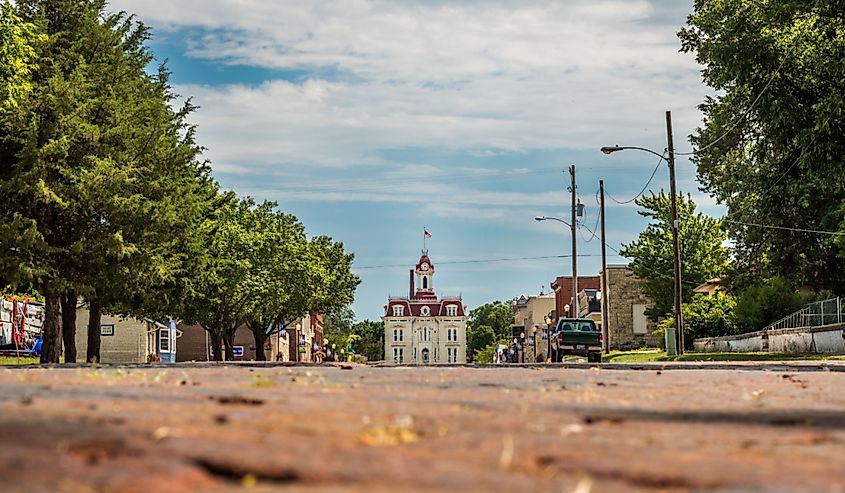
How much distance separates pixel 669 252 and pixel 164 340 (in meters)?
32.7

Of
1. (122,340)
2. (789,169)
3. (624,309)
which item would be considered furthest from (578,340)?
(624,309)

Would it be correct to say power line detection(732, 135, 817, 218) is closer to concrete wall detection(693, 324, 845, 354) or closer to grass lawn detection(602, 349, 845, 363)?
concrete wall detection(693, 324, 845, 354)

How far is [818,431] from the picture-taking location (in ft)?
21.6

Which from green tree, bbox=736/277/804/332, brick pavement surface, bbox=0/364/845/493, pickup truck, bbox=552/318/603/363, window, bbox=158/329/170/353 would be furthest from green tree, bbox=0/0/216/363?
window, bbox=158/329/170/353

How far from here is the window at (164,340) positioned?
253 feet

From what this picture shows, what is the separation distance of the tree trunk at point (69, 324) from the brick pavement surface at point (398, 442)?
1090 inches

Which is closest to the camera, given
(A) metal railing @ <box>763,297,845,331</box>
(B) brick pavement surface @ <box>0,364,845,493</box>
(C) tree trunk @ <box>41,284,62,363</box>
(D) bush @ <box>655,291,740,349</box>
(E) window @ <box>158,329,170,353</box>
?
(B) brick pavement surface @ <box>0,364,845,493</box>

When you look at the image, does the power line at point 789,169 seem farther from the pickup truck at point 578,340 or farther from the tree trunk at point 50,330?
the tree trunk at point 50,330

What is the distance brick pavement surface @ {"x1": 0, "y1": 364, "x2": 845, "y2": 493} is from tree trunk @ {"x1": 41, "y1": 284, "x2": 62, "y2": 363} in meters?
24.2

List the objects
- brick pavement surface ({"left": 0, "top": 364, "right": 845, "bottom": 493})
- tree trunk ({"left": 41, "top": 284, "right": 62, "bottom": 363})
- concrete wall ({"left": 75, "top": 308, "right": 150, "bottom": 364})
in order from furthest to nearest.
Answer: concrete wall ({"left": 75, "top": 308, "right": 150, "bottom": 364}) < tree trunk ({"left": 41, "top": 284, "right": 62, "bottom": 363}) < brick pavement surface ({"left": 0, "top": 364, "right": 845, "bottom": 493})

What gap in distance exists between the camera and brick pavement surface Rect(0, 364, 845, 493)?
390 cm

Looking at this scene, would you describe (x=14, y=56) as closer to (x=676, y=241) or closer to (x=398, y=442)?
(x=676, y=241)

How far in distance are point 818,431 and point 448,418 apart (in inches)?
80.5

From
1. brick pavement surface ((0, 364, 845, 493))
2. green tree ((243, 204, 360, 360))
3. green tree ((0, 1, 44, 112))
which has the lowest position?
brick pavement surface ((0, 364, 845, 493))
